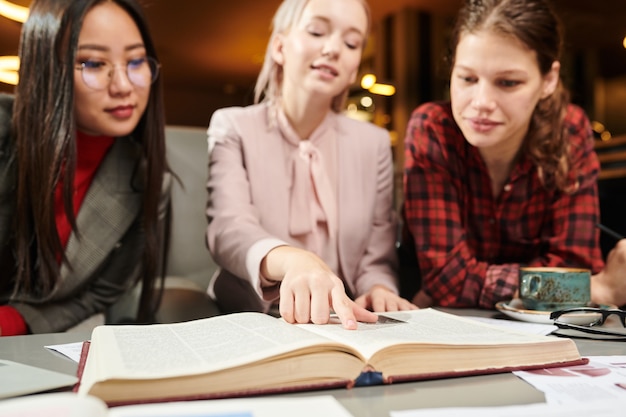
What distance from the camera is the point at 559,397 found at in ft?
1.54

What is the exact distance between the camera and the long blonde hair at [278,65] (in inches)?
52.8

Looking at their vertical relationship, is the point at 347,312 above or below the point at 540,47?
below

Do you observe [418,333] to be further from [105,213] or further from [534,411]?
[105,213]

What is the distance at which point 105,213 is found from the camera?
47.8 inches

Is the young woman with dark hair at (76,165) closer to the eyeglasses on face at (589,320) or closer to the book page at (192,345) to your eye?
the book page at (192,345)

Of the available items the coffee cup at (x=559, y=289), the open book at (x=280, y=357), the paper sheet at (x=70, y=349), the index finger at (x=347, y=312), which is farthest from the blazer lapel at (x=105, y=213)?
the coffee cup at (x=559, y=289)

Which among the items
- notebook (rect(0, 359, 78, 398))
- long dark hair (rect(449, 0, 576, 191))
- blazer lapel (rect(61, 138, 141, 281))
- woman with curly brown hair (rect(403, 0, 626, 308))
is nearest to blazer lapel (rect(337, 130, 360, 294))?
woman with curly brown hair (rect(403, 0, 626, 308))

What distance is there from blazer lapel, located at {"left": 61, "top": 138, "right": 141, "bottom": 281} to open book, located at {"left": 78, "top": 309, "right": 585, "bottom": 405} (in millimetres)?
594

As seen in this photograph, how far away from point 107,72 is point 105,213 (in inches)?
11.4

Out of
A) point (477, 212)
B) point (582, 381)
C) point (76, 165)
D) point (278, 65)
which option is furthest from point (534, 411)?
point (278, 65)

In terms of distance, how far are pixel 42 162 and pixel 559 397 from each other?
99cm

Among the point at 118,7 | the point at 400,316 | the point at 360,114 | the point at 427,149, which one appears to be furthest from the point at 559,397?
the point at 360,114

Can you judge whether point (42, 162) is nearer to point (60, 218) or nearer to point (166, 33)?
point (60, 218)

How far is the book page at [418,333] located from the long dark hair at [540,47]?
2.13ft
